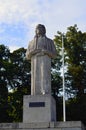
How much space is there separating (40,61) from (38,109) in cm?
232

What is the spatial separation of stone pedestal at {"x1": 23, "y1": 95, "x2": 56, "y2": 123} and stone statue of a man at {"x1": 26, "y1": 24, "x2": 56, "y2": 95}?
1.71 feet

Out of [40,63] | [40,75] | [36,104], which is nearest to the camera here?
[36,104]

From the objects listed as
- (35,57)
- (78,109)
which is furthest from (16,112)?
(35,57)

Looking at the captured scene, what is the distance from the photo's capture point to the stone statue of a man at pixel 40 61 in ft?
51.8

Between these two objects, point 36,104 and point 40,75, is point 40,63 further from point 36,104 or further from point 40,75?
point 36,104

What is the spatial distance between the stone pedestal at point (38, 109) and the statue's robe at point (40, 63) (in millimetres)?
521

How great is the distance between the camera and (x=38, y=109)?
1502 cm

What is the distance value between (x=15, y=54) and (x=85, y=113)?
338 inches

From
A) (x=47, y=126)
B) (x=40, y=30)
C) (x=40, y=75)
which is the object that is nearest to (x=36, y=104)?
(x=47, y=126)

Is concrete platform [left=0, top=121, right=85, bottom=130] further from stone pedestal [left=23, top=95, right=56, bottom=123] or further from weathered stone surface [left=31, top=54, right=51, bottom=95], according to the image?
weathered stone surface [left=31, top=54, right=51, bottom=95]

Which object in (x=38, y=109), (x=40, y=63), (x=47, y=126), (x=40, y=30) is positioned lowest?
(x=47, y=126)

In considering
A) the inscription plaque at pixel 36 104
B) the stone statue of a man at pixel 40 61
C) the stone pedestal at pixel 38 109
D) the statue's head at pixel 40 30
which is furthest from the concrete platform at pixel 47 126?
the statue's head at pixel 40 30

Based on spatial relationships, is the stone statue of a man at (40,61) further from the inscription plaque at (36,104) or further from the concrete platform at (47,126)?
the concrete platform at (47,126)

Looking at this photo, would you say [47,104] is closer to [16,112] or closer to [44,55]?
[44,55]
